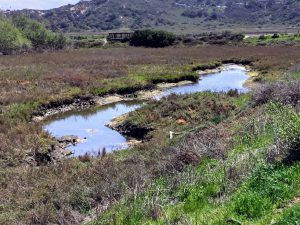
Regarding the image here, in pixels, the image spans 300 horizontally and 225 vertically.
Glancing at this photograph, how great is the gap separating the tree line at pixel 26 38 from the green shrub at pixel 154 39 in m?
15.6

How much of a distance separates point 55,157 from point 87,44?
7283 cm

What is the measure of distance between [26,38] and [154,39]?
88.7ft

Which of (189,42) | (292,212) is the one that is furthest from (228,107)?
(189,42)

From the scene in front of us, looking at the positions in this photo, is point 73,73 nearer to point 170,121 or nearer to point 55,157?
point 170,121

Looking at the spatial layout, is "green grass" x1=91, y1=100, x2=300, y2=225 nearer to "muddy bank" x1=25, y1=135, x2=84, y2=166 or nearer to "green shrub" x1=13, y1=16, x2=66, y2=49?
"muddy bank" x1=25, y1=135, x2=84, y2=166

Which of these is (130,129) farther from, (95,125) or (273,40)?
(273,40)

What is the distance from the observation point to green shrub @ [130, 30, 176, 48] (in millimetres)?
89875

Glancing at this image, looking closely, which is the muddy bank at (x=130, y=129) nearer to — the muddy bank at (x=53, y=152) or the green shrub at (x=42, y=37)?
the muddy bank at (x=53, y=152)

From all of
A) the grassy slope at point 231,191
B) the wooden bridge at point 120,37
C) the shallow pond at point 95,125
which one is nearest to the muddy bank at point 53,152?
the shallow pond at point 95,125

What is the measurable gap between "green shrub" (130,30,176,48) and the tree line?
15.6 m

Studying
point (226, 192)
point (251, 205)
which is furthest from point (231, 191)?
point (251, 205)

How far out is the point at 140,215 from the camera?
9.53 meters

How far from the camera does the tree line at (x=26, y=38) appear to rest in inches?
3277

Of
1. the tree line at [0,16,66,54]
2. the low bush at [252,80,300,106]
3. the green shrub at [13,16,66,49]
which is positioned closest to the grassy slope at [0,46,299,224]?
the low bush at [252,80,300,106]
